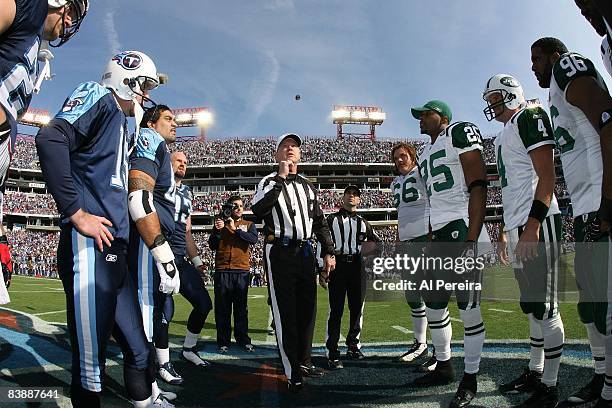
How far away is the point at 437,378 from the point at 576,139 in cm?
250

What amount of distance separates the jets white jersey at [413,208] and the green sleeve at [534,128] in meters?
1.93

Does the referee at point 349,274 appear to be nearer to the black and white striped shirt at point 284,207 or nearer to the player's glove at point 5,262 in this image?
the black and white striped shirt at point 284,207

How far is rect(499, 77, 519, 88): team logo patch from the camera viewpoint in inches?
155

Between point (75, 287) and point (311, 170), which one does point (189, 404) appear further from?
point (311, 170)

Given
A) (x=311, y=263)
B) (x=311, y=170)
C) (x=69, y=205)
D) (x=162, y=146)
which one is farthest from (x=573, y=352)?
(x=311, y=170)

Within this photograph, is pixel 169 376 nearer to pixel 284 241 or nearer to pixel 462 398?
pixel 284 241

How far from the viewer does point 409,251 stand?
5375 millimetres

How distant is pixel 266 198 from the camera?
415 centimetres

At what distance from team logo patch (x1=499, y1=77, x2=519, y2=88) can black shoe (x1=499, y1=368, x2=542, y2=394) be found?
8.74 ft

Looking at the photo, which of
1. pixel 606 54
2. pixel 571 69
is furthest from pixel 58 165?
pixel 571 69

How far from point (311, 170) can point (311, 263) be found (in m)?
58.5

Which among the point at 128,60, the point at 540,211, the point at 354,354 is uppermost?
the point at 128,60

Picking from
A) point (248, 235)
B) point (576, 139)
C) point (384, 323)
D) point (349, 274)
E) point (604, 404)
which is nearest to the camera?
point (604, 404)

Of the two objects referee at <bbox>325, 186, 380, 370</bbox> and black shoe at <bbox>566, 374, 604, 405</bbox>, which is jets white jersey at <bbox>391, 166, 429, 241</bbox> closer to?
referee at <bbox>325, 186, 380, 370</bbox>
